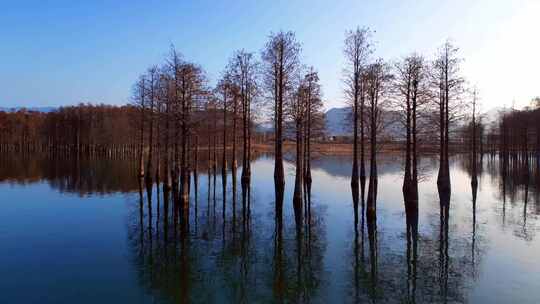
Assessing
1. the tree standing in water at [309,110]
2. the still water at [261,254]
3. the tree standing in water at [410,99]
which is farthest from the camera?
the tree standing in water at [309,110]

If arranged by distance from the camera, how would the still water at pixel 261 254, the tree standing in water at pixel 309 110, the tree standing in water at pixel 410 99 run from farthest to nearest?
the tree standing in water at pixel 309 110 < the tree standing in water at pixel 410 99 < the still water at pixel 261 254

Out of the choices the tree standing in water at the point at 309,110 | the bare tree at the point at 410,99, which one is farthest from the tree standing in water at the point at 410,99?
the tree standing in water at the point at 309,110

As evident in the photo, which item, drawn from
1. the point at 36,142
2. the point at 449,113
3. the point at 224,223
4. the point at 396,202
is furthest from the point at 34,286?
the point at 36,142

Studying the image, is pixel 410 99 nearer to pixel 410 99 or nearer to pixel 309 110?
pixel 410 99

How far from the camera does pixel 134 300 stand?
470 inches

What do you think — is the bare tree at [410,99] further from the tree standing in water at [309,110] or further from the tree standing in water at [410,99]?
the tree standing in water at [309,110]

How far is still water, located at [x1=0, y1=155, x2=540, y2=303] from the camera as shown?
41.1ft

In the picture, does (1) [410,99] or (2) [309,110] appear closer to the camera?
(1) [410,99]

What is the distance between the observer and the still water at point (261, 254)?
1254 centimetres

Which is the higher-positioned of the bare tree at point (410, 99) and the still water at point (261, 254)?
the bare tree at point (410, 99)

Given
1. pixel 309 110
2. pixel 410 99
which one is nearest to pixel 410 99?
pixel 410 99

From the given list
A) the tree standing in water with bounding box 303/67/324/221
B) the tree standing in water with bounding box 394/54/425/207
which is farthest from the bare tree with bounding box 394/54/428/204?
the tree standing in water with bounding box 303/67/324/221

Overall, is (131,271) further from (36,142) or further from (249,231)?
(36,142)

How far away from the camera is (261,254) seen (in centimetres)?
1670
